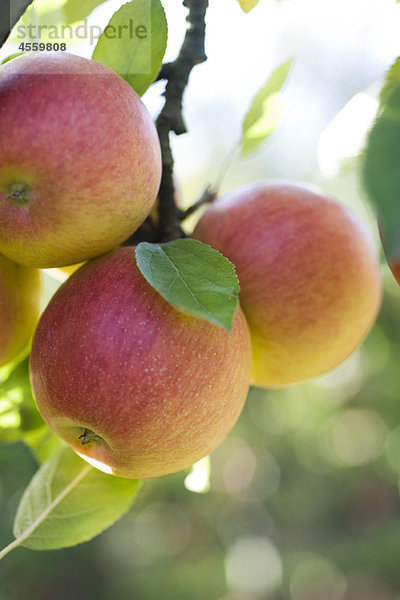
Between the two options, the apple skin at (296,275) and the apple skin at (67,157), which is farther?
the apple skin at (296,275)

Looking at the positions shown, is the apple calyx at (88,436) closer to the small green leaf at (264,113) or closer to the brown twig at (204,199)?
the brown twig at (204,199)

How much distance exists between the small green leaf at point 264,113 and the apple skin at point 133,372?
27cm

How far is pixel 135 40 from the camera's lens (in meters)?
0.42

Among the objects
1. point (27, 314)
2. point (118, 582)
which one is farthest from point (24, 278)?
point (118, 582)

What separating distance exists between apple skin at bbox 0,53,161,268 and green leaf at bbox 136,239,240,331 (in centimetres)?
4

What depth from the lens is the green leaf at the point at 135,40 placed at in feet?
1.37

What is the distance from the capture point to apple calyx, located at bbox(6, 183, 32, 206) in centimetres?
37

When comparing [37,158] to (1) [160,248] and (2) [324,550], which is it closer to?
(1) [160,248]

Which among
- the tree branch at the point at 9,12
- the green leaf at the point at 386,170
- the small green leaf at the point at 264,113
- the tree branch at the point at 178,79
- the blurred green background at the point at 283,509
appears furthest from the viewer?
the blurred green background at the point at 283,509

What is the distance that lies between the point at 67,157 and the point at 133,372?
0.15 m

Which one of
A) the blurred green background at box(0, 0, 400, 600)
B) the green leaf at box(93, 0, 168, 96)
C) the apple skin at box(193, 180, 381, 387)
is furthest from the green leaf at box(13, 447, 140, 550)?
the blurred green background at box(0, 0, 400, 600)

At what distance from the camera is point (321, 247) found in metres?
0.54

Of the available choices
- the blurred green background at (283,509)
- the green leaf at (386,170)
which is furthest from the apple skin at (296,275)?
the blurred green background at (283,509)

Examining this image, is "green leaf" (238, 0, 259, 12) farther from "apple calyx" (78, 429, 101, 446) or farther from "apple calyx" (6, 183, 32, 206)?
"apple calyx" (78, 429, 101, 446)
